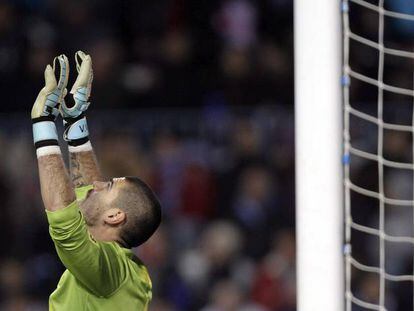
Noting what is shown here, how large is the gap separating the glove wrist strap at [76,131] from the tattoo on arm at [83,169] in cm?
5

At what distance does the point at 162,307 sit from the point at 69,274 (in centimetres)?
340

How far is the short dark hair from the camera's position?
3926 millimetres

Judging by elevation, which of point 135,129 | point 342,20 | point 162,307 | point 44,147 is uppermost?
point 342,20

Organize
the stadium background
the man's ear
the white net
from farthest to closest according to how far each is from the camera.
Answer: the stadium background, the white net, the man's ear

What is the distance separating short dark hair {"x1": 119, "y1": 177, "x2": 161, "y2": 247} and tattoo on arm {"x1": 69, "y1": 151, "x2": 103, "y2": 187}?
224mm

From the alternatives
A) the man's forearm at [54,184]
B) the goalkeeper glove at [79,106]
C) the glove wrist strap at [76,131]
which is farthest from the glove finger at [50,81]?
the glove wrist strap at [76,131]

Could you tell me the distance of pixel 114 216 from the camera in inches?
153

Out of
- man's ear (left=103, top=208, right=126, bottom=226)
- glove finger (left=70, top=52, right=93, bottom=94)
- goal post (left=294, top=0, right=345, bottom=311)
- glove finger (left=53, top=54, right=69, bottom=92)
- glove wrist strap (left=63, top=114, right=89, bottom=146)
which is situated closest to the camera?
goal post (left=294, top=0, right=345, bottom=311)

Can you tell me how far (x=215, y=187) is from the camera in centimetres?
744

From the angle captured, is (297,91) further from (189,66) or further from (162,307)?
(189,66)

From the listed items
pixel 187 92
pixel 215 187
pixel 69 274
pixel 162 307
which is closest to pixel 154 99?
pixel 187 92

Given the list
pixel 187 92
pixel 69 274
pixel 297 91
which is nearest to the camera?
pixel 297 91

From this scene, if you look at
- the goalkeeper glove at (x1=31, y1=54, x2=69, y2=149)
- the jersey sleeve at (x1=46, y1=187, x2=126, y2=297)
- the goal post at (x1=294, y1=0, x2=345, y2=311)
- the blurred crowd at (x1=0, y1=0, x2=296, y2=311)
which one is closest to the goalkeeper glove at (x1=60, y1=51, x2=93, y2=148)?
the goalkeeper glove at (x1=31, y1=54, x2=69, y2=149)

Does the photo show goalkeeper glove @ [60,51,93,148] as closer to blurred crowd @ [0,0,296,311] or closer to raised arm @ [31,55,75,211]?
raised arm @ [31,55,75,211]
